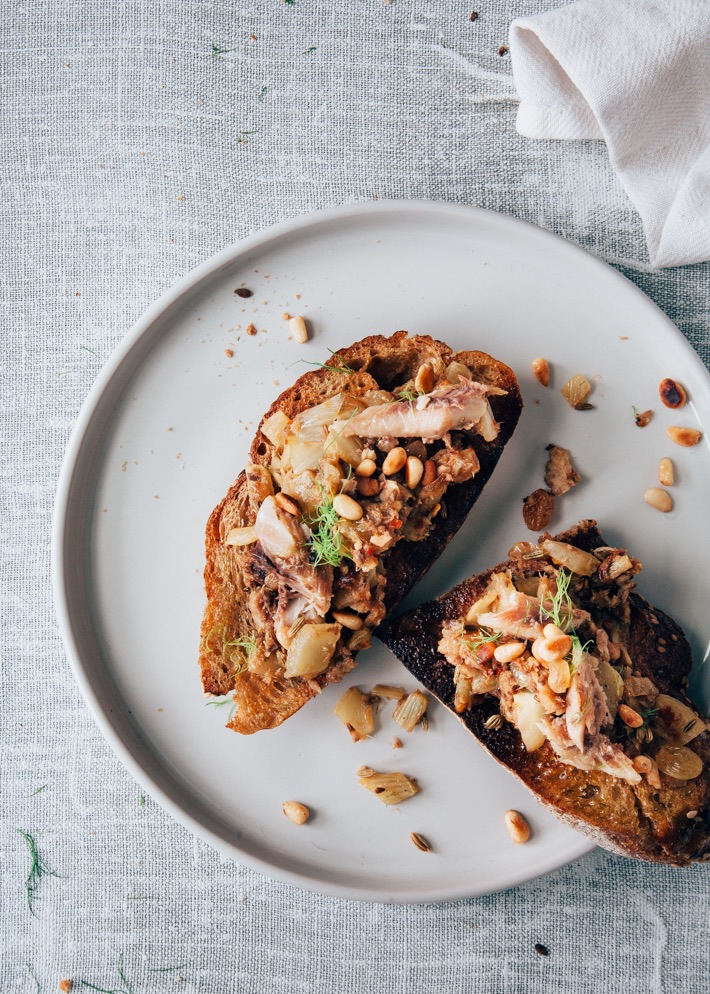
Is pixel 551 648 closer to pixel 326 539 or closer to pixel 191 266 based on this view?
pixel 326 539

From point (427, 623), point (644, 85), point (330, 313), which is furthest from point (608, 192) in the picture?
point (427, 623)

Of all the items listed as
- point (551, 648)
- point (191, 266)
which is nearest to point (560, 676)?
point (551, 648)

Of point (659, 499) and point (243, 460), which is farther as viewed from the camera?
point (243, 460)

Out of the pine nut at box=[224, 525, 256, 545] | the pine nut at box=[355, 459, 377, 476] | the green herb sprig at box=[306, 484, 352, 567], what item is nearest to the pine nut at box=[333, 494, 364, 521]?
the green herb sprig at box=[306, 484, 352, 567]

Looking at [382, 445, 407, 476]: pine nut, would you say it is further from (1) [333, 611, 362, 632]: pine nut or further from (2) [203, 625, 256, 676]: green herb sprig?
(2) [203, 625, 256, 676]: green herb sprig

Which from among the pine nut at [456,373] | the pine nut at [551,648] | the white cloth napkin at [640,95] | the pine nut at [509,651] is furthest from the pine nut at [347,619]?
the white cloth napkin at [640,95]
